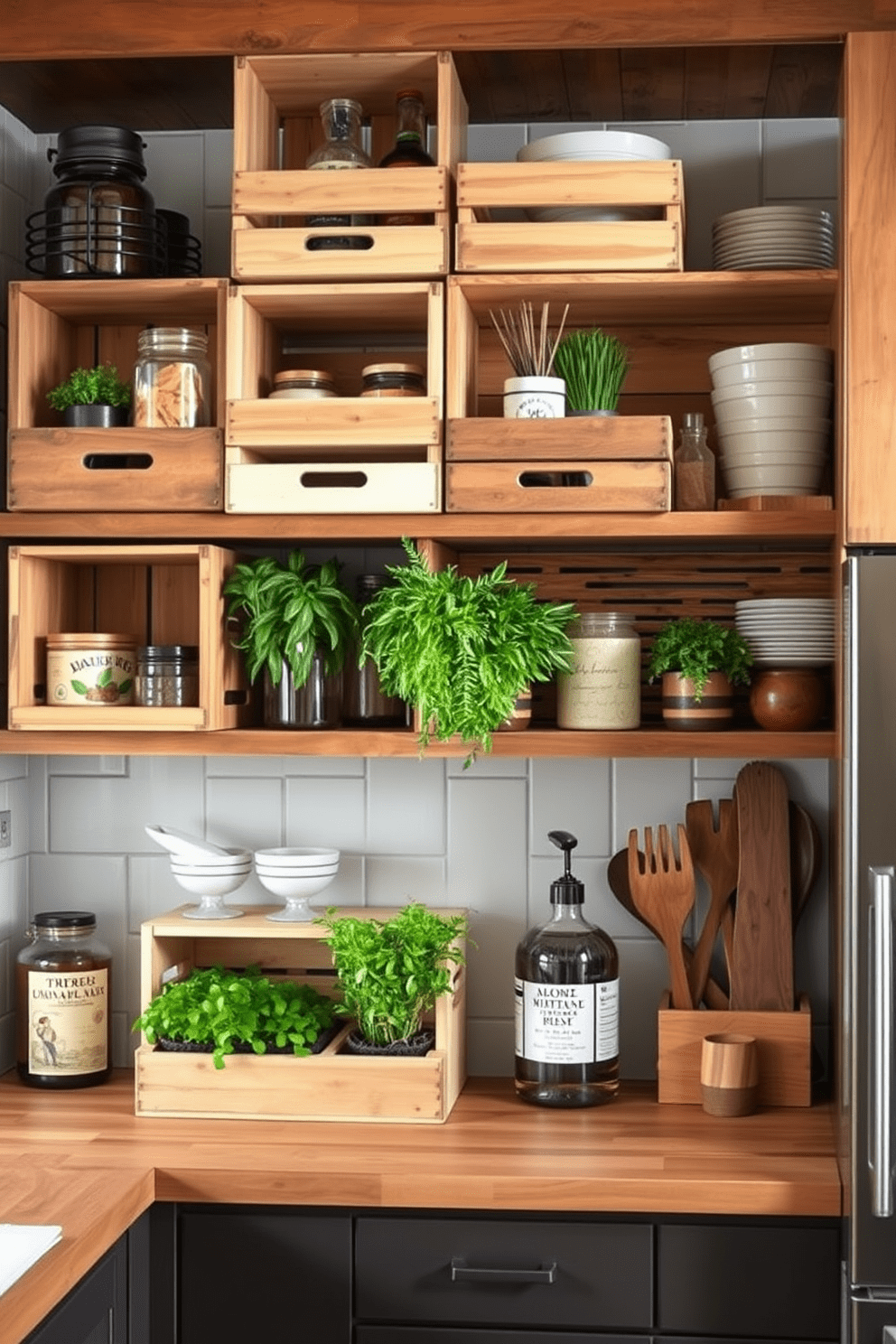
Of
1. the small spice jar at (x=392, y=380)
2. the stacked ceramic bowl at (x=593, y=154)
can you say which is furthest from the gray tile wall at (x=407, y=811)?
the small spice jar at (x=392, y=380)

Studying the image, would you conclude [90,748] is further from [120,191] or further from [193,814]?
[120,191]

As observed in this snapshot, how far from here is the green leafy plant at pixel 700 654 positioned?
94.7 inches

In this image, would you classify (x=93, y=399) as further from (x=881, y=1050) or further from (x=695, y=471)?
(x=881, y=1050)

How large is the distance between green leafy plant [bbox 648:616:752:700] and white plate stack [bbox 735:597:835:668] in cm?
4

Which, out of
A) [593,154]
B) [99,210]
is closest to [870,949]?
[593,154]

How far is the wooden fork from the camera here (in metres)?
2.51

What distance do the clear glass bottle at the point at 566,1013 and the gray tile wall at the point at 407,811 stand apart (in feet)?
0.70

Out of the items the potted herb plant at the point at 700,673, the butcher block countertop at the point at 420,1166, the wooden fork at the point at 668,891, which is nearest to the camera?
the butcher block countertop at the point at 420,1166

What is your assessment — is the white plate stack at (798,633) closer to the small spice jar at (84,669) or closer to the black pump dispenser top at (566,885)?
the black pump dispenser top at (566,885)

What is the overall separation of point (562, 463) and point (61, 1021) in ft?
3.94

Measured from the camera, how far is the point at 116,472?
95.0 inches

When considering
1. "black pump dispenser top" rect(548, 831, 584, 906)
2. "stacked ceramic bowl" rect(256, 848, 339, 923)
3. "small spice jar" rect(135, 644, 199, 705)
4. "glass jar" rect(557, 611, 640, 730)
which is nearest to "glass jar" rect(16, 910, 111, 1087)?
"stacked ceramic bowl" rect(256, 848, 339, 923)

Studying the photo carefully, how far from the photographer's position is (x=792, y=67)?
239 cm

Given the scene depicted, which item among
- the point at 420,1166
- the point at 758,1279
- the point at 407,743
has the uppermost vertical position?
the point at 407,743
